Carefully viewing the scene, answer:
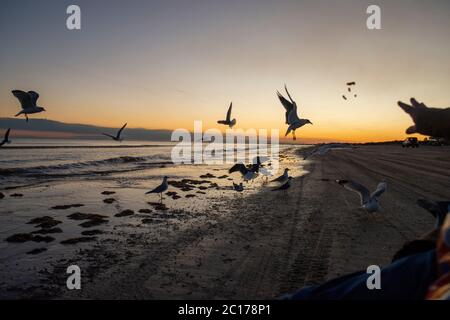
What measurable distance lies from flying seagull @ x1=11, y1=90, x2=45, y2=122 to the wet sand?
648 cm

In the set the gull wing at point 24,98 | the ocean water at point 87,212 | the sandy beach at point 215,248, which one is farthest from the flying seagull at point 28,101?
the sandy beach at point 215,248

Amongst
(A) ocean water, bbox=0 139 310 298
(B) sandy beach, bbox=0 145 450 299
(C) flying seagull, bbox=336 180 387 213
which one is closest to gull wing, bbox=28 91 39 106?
(A) ocean water, bbox=0 139 310 298

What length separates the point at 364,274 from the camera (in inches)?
105

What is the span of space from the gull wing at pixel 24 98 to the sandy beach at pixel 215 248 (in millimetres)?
3563

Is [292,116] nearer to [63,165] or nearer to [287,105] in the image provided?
[287,105]

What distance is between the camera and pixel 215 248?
6.83 metres

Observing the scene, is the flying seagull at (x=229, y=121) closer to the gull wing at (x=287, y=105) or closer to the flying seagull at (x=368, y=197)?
the gull wing at (x=287, y=105)

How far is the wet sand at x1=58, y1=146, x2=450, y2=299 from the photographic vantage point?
4.95 metres

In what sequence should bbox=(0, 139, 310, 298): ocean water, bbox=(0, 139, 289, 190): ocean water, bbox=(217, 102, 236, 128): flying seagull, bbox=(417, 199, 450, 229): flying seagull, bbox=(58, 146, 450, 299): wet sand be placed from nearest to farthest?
bbox=(417, 199, 450, 229): flying seagull
bbox=(58, 146, 450, 299): wet sand
bbox=(0, 139, 310, 298): ocean water
bbox=(217, 102, 236, 128): flying seagull
bbox=(0, 139, 289, 190): ocean water

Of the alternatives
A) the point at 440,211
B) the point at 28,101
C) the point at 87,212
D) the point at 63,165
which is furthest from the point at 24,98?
the point at 63,165

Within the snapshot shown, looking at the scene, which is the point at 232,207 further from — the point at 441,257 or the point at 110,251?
the point at 441,257

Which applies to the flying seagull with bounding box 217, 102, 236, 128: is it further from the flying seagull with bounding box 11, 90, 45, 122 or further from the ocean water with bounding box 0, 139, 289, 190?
the ocean water with bounding box 0, 139, 289, 190
